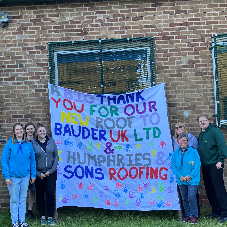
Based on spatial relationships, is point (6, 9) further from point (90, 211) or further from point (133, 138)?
point (90, 211)

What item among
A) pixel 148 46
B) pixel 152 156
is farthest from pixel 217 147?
pixel 148 46

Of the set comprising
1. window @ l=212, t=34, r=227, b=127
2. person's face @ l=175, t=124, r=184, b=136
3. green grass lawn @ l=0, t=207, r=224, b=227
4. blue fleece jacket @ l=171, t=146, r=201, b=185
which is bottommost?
green grass lawn @ l=0, t=207, r=224, b=227

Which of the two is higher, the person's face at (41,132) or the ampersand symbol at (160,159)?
the person's face at (41,132)

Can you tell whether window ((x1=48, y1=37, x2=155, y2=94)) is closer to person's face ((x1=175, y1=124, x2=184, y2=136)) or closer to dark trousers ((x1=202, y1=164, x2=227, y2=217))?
person's face ((x1=175, y1=124, x2=184, y2=136))

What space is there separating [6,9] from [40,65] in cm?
124

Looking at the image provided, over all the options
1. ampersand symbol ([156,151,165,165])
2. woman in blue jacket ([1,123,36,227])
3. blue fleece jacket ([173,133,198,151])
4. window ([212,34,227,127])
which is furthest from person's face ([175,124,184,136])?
woman in blue jacket ([1,123,36,227])

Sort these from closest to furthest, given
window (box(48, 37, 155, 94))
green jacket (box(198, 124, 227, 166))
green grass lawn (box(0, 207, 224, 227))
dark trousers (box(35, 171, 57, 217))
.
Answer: green grass lawn (box(0, 207, 224, 227)), green jacket (box(198, 124, 227, 166)), dark trousers (box(35, 171, 57, 217)), window (box(48, 37, 155, 94))

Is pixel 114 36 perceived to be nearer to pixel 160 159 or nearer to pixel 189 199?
pixel 160 159

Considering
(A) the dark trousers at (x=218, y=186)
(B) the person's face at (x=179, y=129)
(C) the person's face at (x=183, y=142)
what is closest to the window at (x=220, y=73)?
(B) the person's face at (x=179, y=129)

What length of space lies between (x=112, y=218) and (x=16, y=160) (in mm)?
1902

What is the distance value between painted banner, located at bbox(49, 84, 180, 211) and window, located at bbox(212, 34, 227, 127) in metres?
1.07

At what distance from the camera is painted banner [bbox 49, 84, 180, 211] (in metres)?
6.18

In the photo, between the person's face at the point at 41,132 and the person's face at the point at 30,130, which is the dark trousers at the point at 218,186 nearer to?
the person's face at the point at 41,132

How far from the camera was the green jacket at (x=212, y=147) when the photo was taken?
19.0 ft
